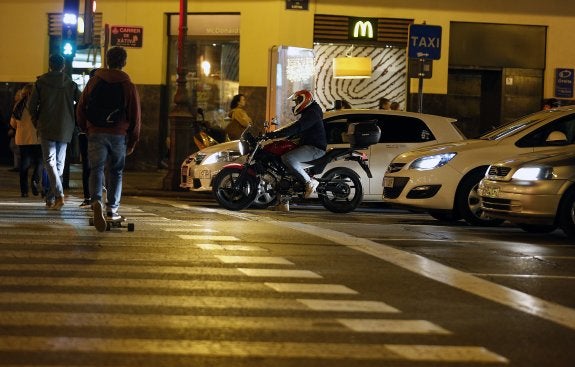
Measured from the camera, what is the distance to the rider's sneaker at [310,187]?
15211mm

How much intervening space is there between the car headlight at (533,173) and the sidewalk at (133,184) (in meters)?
7.47

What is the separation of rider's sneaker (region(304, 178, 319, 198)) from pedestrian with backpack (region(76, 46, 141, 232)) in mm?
4426

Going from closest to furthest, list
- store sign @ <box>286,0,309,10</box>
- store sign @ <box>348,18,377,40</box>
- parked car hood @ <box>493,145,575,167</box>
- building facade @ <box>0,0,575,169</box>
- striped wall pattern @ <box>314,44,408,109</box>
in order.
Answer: parked car hood @ <box>493,145,575,167</box> < store sign @ <box>286,0,309,10</box> < building facade @ <box>0,0,575,169</box> < store sign @ <box>348,18,377,40</box> < striped wall pattern @ <box>314,44,408,109</box>

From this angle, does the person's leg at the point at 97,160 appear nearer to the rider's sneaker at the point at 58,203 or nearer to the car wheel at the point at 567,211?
the rider's sneaker at the point at 58,203

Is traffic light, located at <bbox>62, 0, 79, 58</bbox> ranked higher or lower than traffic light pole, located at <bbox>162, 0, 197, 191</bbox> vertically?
higher

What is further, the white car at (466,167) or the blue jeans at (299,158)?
the blue jeans at (299,158)

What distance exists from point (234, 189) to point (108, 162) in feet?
13.7

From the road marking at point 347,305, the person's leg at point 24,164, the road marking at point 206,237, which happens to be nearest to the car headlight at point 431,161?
the road marking at point 206,237

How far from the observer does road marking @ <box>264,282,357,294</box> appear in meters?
8.13

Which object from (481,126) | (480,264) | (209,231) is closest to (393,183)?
(209,231)

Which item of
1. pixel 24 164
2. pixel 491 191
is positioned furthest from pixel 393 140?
pixel 24 164

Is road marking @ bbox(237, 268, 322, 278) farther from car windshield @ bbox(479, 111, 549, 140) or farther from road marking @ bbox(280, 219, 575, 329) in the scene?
car windshield @ bbox(479, 111, 549, 140)

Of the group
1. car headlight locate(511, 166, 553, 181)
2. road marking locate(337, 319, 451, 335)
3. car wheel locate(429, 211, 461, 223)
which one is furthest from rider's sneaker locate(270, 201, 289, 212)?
road marking locate(337, 319, 451, 335)

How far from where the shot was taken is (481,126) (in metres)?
25.3
